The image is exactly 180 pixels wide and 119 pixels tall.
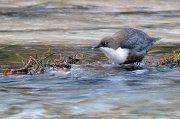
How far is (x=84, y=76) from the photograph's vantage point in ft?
29.1

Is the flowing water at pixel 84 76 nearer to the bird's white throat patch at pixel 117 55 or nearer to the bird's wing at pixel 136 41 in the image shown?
the bird's white throat patch at pixel 117 55

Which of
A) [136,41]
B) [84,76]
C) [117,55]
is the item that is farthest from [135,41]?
[84,76]

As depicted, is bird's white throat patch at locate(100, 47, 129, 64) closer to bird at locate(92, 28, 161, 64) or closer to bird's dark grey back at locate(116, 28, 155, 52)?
bird at locate(92, 28, 161, 64)

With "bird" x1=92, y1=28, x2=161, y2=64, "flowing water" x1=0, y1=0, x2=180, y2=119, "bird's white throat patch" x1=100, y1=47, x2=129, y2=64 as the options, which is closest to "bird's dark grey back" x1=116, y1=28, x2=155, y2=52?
"bird" x1=92, y1=28, x2=161, y2=64

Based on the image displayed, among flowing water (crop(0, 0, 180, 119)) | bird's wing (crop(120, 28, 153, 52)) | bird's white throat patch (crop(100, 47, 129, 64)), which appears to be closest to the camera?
flowing water (crop(0, 0, 180, 119))

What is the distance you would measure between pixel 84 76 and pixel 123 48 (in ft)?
2.86

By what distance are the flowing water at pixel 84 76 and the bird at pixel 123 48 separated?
0.57ft

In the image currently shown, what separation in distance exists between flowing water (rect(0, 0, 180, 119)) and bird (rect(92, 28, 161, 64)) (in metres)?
0.17

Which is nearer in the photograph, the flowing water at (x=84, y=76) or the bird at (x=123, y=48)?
the flowing water at (x=84, y=76)

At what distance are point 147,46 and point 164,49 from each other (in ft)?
4.20

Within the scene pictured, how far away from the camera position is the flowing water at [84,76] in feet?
23.1

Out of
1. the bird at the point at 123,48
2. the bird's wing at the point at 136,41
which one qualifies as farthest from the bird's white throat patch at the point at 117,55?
the bird's wing at the point at 136,41

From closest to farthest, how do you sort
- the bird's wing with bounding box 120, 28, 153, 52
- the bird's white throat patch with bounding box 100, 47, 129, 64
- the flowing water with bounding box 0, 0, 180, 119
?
1. the flowing water with bounding box 0, 0, 180, 119
2. the bird's white throat patch with bounding box 100, 47, 129, 64
3. the bird's wing with bounding box 120, 28, 153, 52

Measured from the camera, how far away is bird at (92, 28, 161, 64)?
30.4ft
